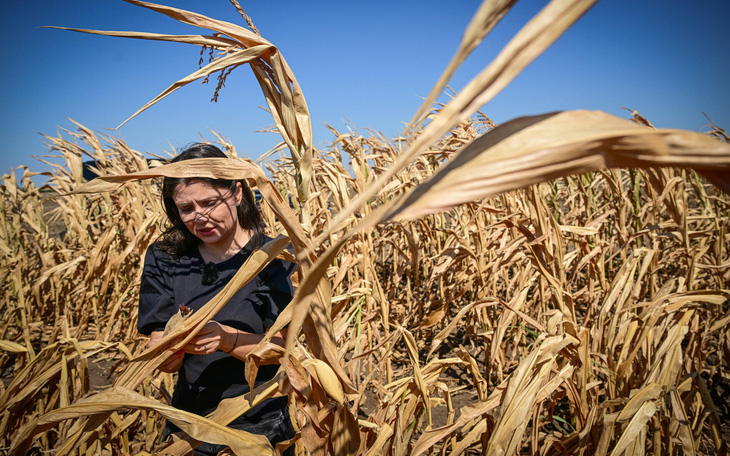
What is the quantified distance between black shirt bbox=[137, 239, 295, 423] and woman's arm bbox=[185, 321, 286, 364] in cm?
19

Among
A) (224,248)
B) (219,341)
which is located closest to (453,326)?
(219,341)

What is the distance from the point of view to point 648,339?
1.25 metres

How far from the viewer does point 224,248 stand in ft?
4.25

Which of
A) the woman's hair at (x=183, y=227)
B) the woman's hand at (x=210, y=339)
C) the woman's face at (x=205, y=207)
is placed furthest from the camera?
the woman's hair at (x=183, y=227)

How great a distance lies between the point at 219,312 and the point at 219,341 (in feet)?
1.18

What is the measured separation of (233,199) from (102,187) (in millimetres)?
576

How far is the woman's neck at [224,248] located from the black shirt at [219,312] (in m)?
0.05

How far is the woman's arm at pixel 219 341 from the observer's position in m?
0.81

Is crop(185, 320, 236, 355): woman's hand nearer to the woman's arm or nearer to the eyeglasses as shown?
the woman's arm

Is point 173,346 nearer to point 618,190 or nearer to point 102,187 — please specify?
point 102,187

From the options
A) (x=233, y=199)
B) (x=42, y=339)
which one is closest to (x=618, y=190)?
(x=233, y=199)

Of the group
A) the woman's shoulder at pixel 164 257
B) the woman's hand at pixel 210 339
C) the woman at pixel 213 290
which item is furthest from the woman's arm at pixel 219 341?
the woman's shoulder at pixel 164 257

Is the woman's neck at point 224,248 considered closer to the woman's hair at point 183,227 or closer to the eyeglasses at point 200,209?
the woman's hair at point 183,227

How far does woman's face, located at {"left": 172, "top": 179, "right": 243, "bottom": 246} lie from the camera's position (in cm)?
108
